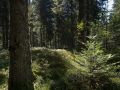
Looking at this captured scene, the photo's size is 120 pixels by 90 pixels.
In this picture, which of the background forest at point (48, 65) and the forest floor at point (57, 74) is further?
the forest floor at point (57, 74)

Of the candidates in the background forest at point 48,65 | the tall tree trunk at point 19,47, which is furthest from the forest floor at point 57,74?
the tall tree trunk at point 19,47

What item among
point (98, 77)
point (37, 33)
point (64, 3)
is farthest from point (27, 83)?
point (37, 33)

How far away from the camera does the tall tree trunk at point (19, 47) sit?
25.8ft

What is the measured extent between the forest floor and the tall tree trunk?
155cm

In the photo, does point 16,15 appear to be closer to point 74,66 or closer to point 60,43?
point 74,66

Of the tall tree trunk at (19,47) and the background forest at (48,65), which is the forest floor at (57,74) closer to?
the background forest at (48,65)

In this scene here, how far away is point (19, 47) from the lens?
795 cm

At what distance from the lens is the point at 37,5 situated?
2261 inches

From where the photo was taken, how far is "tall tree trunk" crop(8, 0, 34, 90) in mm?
7863

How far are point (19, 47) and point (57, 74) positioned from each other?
3161 millimetres

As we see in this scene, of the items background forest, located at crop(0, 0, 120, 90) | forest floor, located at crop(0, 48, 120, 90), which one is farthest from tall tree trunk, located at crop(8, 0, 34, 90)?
forest floor, located at crop(0, 48, 120, 90)

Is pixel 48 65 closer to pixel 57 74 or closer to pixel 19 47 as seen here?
pixel 57 74

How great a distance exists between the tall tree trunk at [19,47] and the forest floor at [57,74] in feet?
5.07

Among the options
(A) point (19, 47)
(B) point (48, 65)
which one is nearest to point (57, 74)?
(B) point (48, 65)
